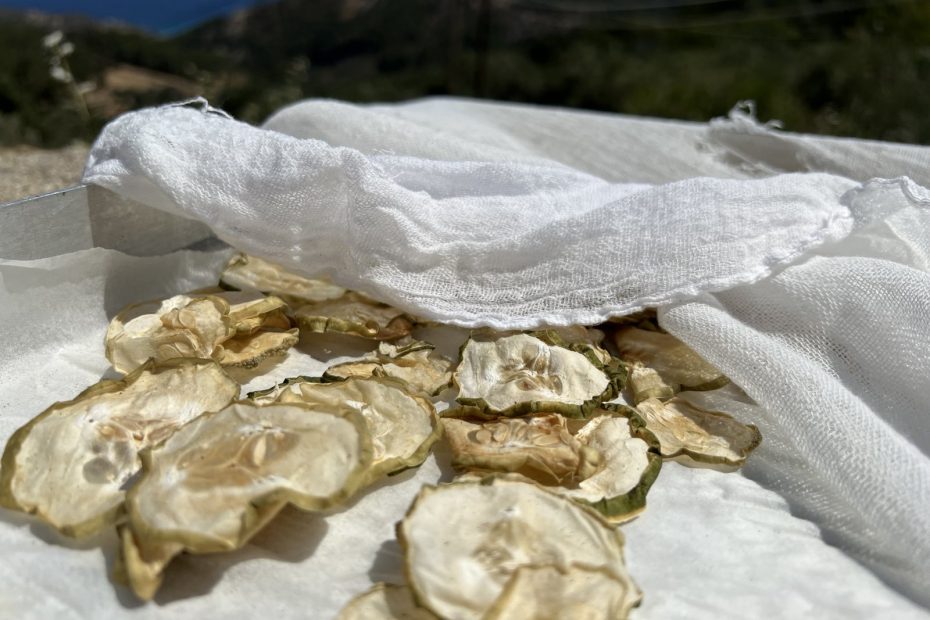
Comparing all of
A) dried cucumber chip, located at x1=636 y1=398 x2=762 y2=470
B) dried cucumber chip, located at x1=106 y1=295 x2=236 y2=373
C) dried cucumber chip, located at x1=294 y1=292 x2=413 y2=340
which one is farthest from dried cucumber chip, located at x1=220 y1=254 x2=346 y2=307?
dried cucumber chip, located at x1=636 y1=398 x2=762 y2=470

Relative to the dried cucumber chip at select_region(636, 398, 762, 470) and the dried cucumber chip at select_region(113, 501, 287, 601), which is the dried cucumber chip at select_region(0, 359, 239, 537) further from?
the dried cucumber chip at select_region(636, 398, 762, 470)

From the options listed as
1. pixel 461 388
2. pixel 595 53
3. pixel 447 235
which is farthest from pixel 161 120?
pixel 595 53

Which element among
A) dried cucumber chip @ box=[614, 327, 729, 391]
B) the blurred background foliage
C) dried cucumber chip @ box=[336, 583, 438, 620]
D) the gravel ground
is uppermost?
dried cucumber chip @ box=[336, 583, 438, 620]

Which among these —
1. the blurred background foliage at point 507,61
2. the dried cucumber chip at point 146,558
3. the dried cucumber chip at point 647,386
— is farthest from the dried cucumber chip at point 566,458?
the blurred background foliage at point 507,61

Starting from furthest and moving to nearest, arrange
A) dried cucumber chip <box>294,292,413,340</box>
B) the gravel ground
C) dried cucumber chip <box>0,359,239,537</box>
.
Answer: the gravel ground → dried cucumber chip <box>294,292,413,340</box> → dried cucumber chip <box>0,359,239,537</box>

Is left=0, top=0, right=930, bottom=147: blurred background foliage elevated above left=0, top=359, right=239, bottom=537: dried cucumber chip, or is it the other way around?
left=0, top=359, right=239, bottom=537: dried cucumber chip
